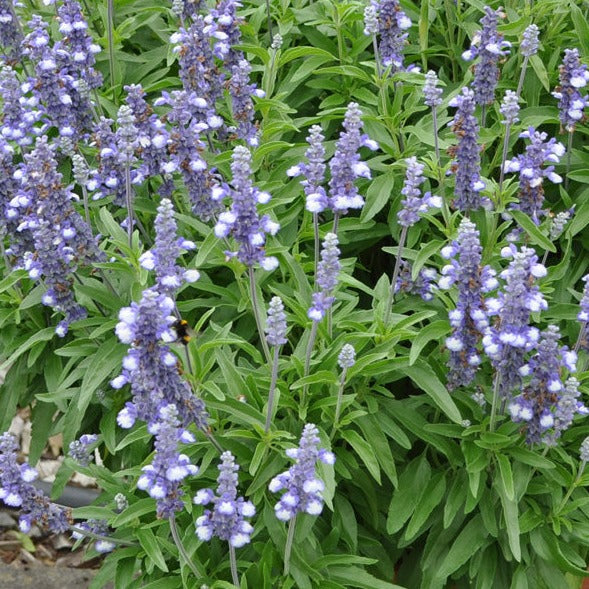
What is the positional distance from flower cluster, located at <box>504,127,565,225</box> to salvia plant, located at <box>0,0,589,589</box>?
0.05 feet

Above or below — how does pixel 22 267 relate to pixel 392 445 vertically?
above

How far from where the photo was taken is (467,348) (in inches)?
154

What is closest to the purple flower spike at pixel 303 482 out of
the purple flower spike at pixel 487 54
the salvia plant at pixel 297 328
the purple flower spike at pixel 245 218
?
the salvia plant at pixel 297 328

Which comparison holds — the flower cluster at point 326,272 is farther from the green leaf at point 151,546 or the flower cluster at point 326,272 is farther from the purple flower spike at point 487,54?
the purple flower spike at point 487,54

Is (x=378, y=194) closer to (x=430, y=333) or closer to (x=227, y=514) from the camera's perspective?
(x=430, y=333)

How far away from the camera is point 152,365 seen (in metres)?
3.37

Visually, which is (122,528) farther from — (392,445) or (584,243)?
(584,243)

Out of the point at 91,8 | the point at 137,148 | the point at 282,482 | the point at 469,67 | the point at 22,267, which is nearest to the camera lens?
the point at 282,482

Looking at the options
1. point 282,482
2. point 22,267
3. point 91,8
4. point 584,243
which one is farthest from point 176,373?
point 91,8

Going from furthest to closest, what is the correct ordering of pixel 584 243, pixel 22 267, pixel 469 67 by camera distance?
pixel 469 67 < pixel 584 243 < pixel 22 267

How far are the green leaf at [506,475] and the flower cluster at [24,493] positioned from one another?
1843 mm

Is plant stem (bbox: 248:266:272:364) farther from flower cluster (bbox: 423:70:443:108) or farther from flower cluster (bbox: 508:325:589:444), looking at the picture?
flower cluster (bbox: 423:70:443:108)

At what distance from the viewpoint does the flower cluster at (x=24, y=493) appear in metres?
3.62

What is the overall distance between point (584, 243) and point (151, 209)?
7.55 feet
